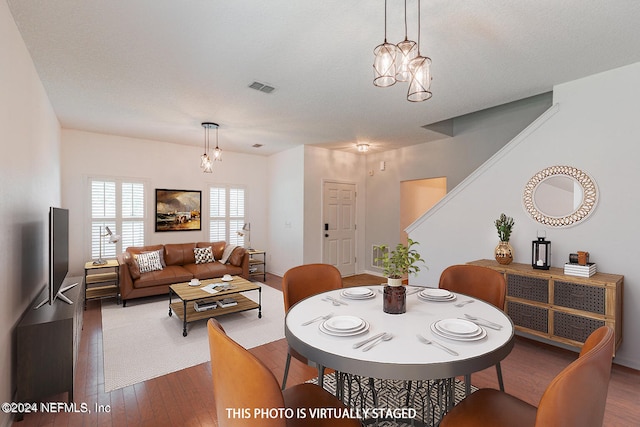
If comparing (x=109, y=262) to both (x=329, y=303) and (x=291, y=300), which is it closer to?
(x=291, y=300)

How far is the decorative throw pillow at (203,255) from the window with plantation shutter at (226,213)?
25.9 inches

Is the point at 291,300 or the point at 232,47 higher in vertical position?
the point at 232,47

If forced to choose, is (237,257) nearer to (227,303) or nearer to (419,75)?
(227,303)

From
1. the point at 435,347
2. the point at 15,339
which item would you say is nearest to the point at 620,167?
the point at 435,347

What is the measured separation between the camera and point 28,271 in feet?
8.58

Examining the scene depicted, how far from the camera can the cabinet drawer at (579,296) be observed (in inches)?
103

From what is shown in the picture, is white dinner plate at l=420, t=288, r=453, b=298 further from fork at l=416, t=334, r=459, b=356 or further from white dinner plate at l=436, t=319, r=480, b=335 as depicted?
fork at l=416, t=334, r=459, b=356

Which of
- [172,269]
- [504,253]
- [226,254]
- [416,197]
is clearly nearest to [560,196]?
[504,253]

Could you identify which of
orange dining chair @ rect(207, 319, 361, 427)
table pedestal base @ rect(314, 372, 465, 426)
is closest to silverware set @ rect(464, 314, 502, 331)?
table pedestal base @ rect(314, 372, 465, 426)

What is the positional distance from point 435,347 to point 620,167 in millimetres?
2869

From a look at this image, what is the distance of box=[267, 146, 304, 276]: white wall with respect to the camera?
6.04 m

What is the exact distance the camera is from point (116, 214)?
531 cm

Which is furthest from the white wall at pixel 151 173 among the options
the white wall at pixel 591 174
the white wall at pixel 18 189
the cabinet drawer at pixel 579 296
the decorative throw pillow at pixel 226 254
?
the cabinet drawer at pixel 579 296

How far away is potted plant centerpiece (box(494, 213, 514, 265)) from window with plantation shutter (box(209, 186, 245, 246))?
15.9 feet
